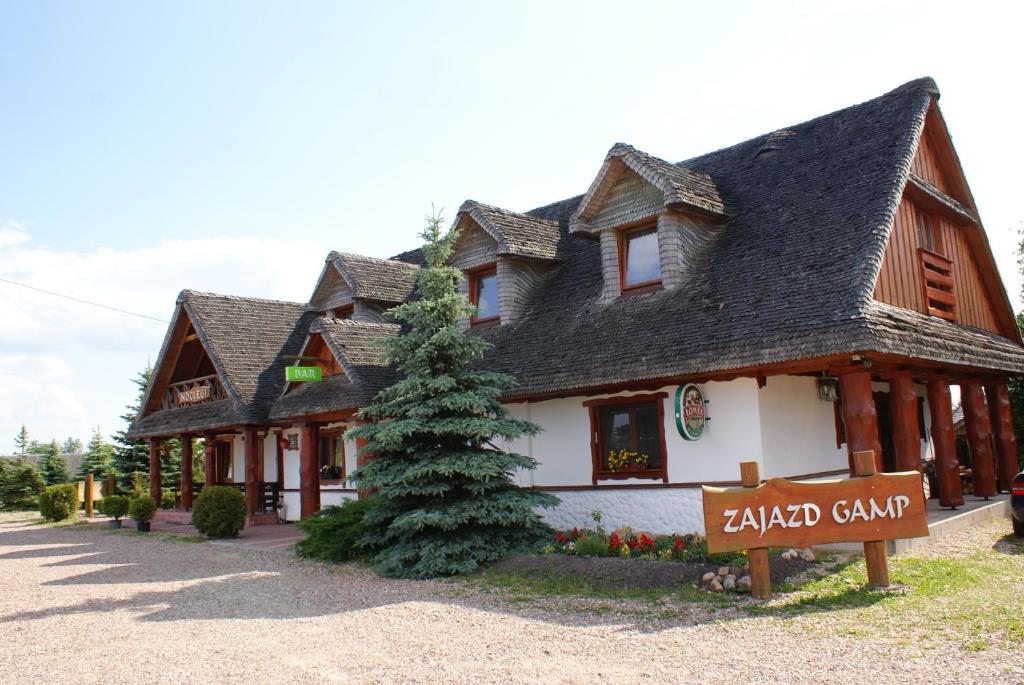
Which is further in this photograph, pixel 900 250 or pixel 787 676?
pixel 900 250

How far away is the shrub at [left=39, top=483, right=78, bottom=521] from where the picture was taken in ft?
92.7

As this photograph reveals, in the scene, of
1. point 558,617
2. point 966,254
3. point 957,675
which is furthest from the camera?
point 966,254

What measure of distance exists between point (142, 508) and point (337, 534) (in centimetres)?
1085

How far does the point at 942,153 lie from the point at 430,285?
11.1 m

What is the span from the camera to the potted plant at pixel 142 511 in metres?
22.9

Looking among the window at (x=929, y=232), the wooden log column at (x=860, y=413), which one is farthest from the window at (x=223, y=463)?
the window at (x=929, y=232)

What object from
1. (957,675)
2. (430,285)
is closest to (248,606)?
(430,285)

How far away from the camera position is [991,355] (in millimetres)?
15852

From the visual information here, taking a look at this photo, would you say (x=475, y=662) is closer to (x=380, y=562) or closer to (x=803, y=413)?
(x=380, y=562)

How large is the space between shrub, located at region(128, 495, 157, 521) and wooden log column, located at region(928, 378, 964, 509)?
63.5 ft

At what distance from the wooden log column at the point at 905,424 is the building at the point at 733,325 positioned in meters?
0.05

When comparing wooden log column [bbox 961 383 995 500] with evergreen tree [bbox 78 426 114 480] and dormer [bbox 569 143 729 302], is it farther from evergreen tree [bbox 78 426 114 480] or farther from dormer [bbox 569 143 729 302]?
evergreen tree [bbox 78 426 114 480]

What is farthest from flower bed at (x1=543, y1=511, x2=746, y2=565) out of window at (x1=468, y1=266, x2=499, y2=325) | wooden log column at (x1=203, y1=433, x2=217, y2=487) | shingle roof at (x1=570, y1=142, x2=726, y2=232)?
wooden log column at (x1=203, y1=433, x2=217, y2=487)

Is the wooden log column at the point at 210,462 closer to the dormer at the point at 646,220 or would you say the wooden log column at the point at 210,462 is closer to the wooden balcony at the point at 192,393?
the wooden balcony at the point at 192,393
